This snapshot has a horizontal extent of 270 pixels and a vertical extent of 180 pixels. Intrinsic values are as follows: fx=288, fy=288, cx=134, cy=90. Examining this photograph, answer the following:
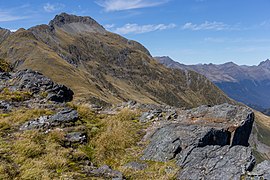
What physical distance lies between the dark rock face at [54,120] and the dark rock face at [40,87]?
6.60 meters

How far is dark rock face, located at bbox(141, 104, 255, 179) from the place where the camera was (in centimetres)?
1208

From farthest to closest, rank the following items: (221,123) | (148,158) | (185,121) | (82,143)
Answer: (185,121), (221,123), (82,143), (148,158)

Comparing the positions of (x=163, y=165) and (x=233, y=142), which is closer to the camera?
(x=163, y=165)

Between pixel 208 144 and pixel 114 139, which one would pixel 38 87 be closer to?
pixel 114 139

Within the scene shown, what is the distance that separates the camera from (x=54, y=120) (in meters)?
17.8

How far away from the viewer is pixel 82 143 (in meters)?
15.9

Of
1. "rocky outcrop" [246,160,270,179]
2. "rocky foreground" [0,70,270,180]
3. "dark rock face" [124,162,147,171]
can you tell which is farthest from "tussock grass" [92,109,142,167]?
"rocky outcrop" [246,160,270,179]

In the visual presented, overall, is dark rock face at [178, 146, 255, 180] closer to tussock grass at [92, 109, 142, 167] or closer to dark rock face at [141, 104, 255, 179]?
dark rock face at [141, 104, 255, 179]

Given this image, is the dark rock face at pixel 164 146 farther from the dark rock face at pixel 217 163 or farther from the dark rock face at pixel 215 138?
the dark rock face at pixel 215 138

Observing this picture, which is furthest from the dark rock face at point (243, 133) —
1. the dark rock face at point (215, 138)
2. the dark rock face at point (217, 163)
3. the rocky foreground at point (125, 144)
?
the dark rock face at point (217, 163)

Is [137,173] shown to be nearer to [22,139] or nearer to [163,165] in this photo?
[163,165]

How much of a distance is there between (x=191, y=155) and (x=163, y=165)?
1.44 metres

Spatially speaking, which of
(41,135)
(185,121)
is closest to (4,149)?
(41,135)

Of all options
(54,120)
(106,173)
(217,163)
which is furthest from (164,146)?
(54,120)
